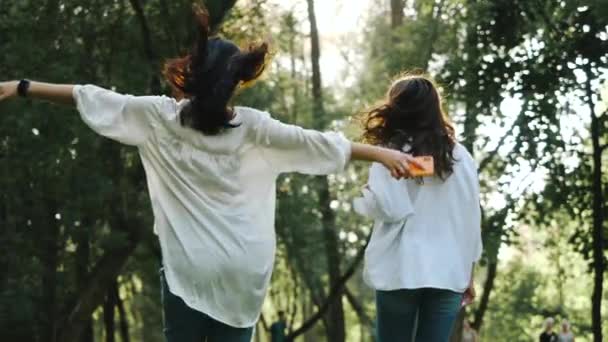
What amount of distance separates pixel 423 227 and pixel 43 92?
172 centimetres

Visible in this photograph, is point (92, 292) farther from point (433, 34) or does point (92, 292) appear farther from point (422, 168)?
point (422, 168)

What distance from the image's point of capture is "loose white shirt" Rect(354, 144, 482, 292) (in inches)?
202

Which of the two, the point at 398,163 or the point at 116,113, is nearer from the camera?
the point at 398,163

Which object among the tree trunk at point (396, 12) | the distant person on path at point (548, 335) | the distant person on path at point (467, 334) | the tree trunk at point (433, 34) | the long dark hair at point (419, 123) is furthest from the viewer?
the tree trunk at point (396, 12)

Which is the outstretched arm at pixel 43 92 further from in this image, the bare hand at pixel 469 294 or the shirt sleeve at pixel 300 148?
the bare hand at pixel 469 294

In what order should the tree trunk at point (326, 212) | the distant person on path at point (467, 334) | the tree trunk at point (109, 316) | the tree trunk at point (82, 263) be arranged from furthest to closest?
1. the tree trunk at point (109, 316)
2. the tree trunk at point (326, 212)
3. the distant person on path at point (467, 334)
4. the tree trunk at point (82, 263)

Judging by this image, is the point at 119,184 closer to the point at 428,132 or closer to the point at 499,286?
the point at 428,132

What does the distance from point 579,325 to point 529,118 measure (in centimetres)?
1854

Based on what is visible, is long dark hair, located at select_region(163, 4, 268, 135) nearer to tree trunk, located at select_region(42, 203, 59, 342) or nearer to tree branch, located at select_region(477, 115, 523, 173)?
tree branch, located at select_region(477, 115, 523, 173)

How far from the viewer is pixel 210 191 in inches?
166

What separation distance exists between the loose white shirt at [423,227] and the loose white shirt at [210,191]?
0.88 meters

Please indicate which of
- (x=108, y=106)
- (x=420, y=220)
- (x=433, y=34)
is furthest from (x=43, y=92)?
(x=433, y=34)

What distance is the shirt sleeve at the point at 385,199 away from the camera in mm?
5086

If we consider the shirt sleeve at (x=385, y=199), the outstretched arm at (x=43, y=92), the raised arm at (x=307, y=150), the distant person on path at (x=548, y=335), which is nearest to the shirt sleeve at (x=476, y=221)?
the shirt sleeve at (x=385, y=199)
